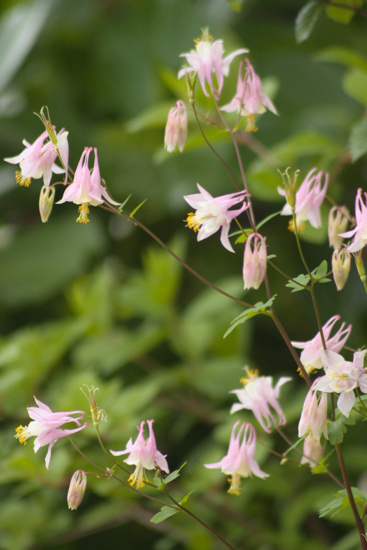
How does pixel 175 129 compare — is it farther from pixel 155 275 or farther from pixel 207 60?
pixel 155 275

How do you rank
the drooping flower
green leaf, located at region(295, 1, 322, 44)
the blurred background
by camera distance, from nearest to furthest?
the drooping flower < green leaf, located at region(295, 1, 322, 44) < the blurred background

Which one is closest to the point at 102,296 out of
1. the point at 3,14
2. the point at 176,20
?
the point at 176,20

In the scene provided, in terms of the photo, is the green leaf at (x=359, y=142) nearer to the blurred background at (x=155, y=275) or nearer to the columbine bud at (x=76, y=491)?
the blurred background at (x=155, y=275)

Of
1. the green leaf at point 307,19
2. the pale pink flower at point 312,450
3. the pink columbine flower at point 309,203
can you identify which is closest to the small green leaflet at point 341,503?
the pale pink flower at point 312,450

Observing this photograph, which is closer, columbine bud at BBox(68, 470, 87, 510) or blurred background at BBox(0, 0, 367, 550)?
columbine bud at BBox(68, 470, 87, 510)

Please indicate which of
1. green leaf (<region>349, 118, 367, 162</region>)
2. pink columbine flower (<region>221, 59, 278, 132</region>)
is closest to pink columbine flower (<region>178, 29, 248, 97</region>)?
pink columbine flower (<region>221, 59, 278, 132</region>)

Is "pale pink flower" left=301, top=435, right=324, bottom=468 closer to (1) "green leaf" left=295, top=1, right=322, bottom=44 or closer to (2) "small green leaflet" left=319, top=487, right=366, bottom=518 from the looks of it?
(2) "small green leaflet" left=319, top=487, right=366, bottom=518
